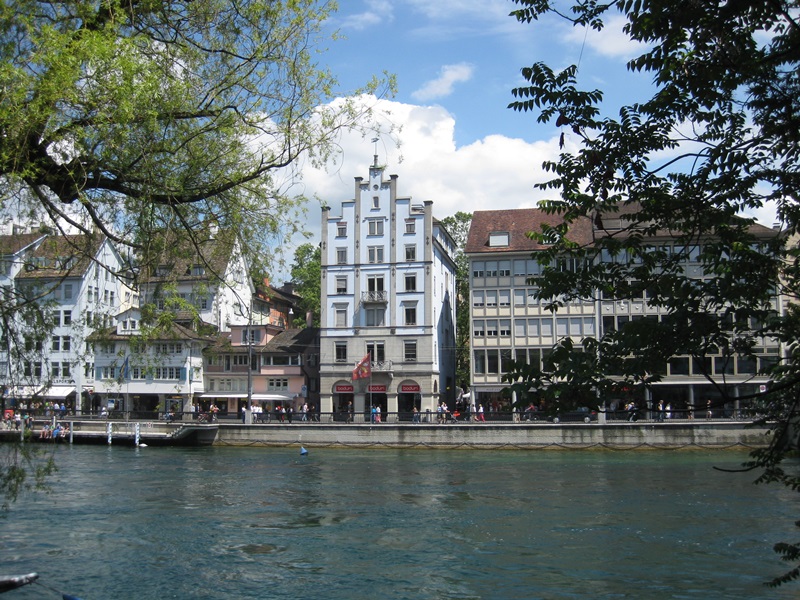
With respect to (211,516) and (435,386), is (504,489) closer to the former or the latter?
(211,516)

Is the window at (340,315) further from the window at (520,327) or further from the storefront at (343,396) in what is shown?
the window at (520,327)

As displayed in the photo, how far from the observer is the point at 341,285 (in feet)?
193

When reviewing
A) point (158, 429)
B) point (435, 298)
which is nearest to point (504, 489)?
point (158, 429)

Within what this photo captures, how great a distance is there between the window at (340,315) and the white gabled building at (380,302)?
0.07 metres

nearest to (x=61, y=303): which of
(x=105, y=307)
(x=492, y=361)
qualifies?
(x=105, y=307)

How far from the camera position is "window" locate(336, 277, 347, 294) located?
193ft

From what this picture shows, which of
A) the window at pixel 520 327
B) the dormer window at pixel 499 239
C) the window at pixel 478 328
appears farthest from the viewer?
the dormer window at pixel 499 239

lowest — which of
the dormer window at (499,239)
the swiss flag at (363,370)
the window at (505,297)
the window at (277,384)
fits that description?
the window at (277,384)

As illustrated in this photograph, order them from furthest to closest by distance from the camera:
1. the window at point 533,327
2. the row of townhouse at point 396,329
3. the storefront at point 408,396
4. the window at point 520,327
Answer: the window at point 520,327 → the window at point 533,327 → the storefront at point 408,396 → the row of townhouse at point 396,329

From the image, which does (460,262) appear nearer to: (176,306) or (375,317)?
(375,317)

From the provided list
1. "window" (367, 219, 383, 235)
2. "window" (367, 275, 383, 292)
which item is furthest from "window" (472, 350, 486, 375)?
"window" (367, 219, 383, 235)

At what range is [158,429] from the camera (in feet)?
161

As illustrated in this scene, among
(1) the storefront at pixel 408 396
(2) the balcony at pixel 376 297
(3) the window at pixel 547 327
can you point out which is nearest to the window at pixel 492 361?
(3) the window at pixel 547 327

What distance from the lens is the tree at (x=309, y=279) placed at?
6925 centimetres
